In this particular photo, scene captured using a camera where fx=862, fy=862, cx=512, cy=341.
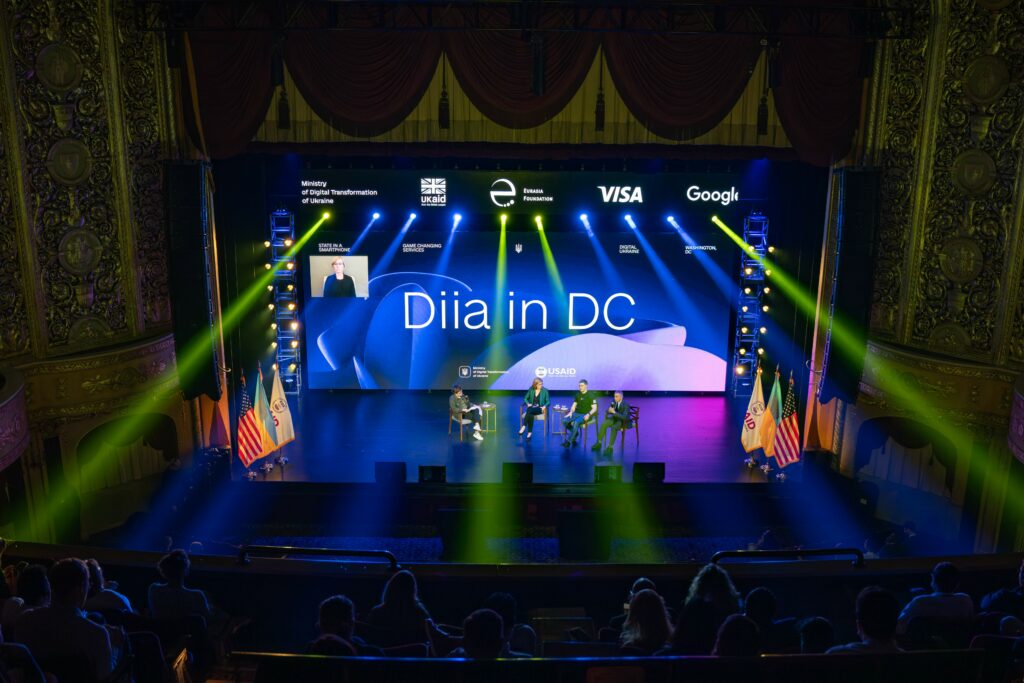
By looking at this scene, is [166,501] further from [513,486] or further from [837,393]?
[837,393]

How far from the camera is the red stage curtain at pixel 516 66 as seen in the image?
11.3m

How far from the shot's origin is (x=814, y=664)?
4.11m

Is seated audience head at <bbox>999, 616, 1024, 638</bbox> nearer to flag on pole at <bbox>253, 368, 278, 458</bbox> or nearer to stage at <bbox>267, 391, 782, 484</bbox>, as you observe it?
stage at <bbox>267, 391, 782, 484</bbox>

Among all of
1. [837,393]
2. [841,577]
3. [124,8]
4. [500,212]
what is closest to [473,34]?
[500,212]

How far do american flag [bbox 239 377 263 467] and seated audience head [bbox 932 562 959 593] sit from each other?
934 cm

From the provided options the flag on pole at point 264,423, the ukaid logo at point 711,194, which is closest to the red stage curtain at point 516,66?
the ukaid logo at point 711,194

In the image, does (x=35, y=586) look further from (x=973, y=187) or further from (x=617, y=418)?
(x=973, y=187)

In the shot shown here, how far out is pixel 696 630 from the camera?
5.21 meters

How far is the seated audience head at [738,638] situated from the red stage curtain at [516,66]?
8.03 meters

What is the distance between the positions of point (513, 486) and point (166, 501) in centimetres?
484

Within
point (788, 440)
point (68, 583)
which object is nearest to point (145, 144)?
point (68, 583)

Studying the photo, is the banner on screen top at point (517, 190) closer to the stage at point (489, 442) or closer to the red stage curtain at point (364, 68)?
the red stage curtain at point (364, 68)

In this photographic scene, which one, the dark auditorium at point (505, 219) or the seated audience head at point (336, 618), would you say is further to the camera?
the dark auditorium at point (505, 219)

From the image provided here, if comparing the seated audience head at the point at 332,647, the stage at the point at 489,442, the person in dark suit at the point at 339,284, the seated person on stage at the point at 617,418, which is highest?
the person in dark suit at the point at 339,284
